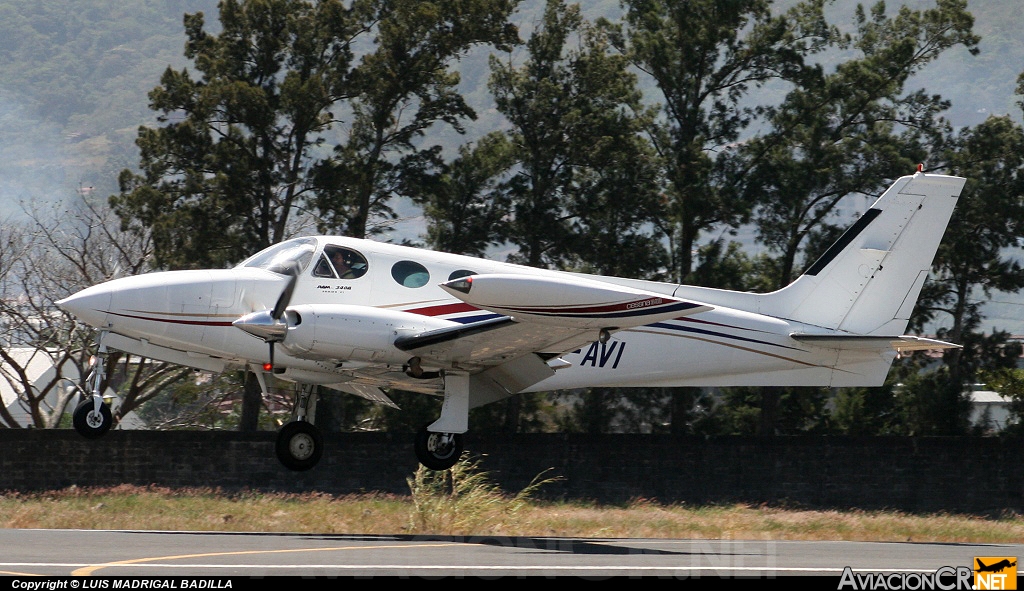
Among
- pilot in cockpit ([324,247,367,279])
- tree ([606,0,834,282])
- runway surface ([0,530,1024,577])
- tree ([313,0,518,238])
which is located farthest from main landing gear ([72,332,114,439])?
tree ([606,0,834,282])

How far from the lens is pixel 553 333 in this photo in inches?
577

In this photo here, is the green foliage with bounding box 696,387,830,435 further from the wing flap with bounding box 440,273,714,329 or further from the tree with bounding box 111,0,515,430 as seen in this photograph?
the wing flap with bounding box 440,273,714,329

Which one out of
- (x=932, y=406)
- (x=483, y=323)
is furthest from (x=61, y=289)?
(x=932, y=406)

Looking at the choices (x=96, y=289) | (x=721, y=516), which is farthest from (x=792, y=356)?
A: (x=96, y=289)

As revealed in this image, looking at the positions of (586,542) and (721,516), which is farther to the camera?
(721,516)

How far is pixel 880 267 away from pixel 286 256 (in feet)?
31.8

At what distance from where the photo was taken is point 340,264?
15.5 meters

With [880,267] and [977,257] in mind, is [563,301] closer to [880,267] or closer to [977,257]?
[880,267]

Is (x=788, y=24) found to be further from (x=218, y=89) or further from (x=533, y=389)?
(x=533, y=389)

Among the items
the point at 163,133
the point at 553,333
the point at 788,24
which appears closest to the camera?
the point at 553,333

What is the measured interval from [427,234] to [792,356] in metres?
17.5

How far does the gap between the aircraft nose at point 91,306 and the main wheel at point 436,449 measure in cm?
478

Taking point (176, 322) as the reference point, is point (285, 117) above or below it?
above

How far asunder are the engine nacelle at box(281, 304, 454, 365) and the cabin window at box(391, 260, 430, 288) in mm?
626
